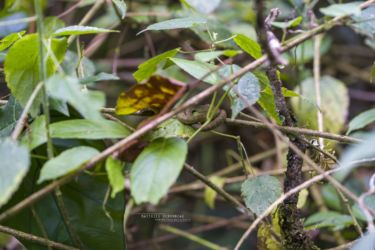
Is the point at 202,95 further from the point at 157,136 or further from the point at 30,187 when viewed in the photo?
the point at 30,187

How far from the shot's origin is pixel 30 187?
2.48 ft

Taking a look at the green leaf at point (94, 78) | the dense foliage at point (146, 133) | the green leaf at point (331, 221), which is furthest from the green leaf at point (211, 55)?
the green leaf at point (331, 221)

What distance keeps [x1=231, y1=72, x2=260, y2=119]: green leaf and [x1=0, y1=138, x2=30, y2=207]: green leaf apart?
0.85 ft

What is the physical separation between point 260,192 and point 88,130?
0.26 m

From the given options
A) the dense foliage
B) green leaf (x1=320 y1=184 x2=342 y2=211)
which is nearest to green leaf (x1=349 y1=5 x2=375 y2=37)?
the dense foliage

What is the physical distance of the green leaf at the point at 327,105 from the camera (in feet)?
4.22

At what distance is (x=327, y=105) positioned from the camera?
1373 mm

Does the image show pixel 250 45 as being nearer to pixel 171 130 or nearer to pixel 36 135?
pixel 171 130

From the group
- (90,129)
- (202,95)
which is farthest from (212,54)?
(90,129)

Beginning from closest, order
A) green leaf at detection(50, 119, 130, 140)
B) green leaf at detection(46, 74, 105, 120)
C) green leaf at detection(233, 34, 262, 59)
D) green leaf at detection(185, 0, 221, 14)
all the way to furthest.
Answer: green leaf at detection(46, 74, 105, 120) → green leaf at detection(50, 119, 130, 140) → green leaf at detection(233, 34, 262, 59) → green leaf at detection(185, 0, 221, 14)

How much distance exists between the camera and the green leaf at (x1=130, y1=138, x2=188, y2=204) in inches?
22.2

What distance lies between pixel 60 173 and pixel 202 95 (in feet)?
0.59

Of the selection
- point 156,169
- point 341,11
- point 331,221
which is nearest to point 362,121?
point 331,221

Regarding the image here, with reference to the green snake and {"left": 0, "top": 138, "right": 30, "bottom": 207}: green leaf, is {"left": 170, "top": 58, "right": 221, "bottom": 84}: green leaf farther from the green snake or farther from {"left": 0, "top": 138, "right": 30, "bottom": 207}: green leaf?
{"left": 0, "top": 138, "right": 30, "bottom": 207}: green leaf
